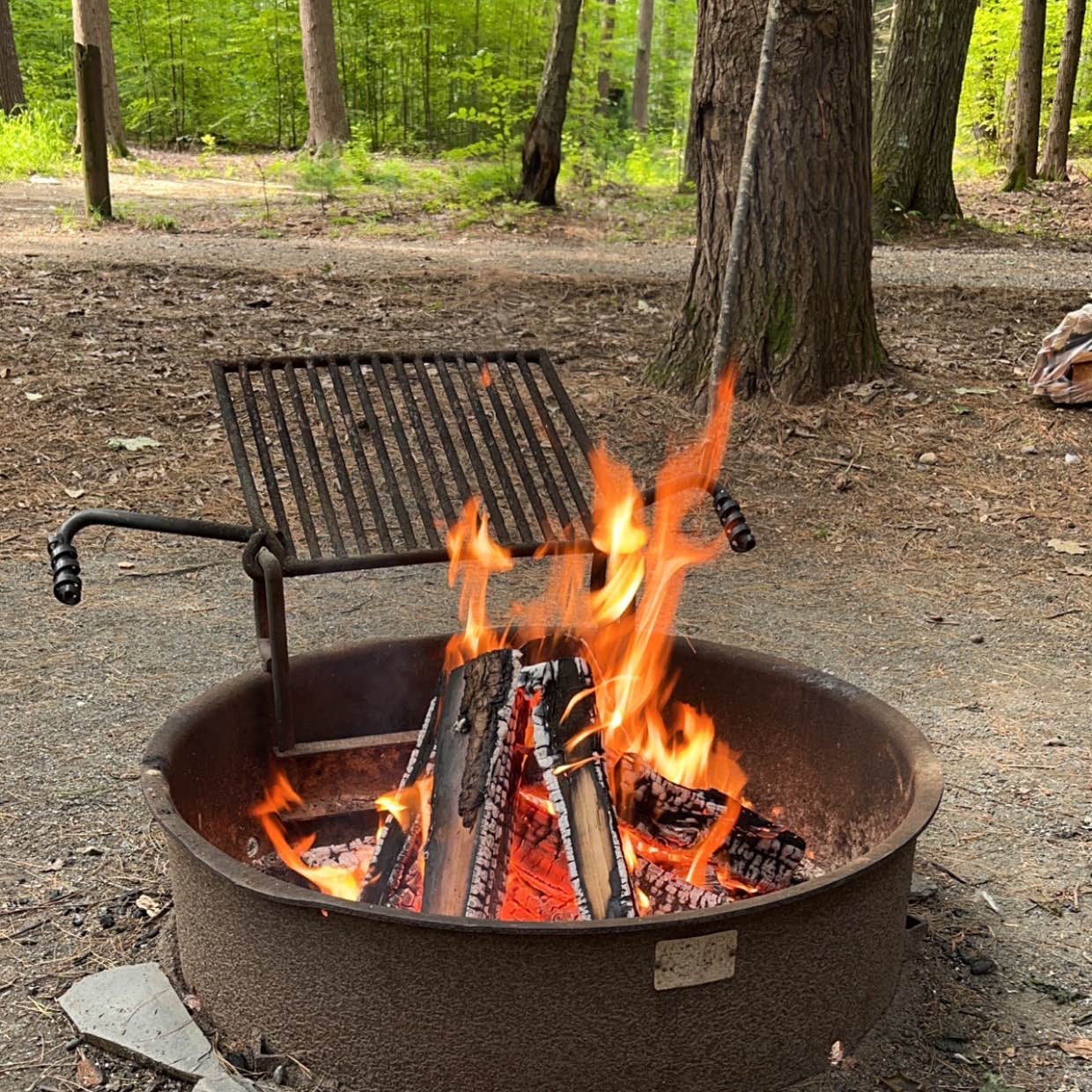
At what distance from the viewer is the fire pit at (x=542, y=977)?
188cm

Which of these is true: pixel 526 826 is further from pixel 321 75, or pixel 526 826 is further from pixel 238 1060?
pixel 321 75

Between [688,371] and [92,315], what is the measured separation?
3.20 m

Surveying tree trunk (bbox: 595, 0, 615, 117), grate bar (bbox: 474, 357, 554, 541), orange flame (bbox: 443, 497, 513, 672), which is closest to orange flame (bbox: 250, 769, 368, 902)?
orange flame (bbox: 443, 497, 513, 672)

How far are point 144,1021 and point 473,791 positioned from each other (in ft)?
2.23

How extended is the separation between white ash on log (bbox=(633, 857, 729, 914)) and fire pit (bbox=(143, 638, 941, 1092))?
0.90 ft

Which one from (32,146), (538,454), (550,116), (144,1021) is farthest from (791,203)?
(32,146)

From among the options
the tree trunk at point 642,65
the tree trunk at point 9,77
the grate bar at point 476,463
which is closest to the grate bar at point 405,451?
the grate bar at point 476,463

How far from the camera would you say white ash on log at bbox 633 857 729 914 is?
2271 millimetres

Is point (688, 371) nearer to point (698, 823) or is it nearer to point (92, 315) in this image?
point (92, 315)

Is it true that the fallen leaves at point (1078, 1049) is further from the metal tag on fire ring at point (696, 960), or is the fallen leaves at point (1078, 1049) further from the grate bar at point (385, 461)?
the grate bar at point (385, 461)

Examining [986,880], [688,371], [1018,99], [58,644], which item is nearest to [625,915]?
[986,880]

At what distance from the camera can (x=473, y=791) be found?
225 cm

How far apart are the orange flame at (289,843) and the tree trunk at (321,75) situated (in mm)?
12798

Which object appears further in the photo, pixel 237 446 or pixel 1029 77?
pixel 1029 77
